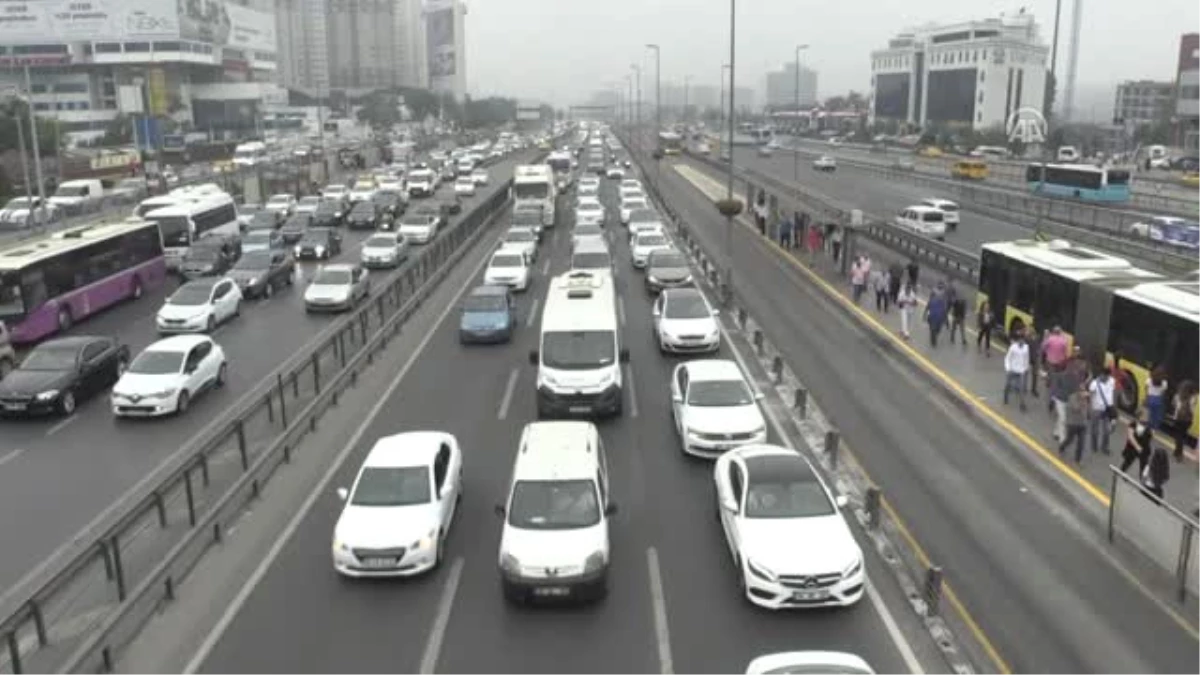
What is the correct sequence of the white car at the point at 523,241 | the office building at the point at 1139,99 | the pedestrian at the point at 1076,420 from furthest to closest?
the office building at the point at 1139,99, the white car at the point at 523,241, the pedestrian at the point at 1076,420

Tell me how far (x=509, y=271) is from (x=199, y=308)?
35.0 feet

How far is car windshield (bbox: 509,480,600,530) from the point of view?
12953 mm

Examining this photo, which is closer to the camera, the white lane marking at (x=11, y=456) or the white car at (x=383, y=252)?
the white lane marking at (x=11, y=456)

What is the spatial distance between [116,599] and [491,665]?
16.5 feet

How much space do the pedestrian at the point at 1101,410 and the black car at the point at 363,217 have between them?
45544 millimetres

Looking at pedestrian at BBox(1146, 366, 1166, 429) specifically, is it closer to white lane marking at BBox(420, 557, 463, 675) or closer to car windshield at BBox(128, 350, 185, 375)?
white lane marking at BBox(420, 557, 463, 675)

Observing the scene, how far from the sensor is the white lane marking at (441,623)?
1126 cm

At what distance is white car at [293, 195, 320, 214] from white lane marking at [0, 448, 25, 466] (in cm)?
3671

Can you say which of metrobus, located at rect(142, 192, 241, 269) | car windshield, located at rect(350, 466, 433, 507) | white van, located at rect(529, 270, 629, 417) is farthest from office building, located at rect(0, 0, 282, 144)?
car windshield, located at rect(350, 466, 433, 507)

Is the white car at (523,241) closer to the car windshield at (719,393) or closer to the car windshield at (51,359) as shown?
the car windshield at (51,359)

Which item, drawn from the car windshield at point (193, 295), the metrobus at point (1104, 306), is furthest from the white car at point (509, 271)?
the metrobus at point (1104, 306)

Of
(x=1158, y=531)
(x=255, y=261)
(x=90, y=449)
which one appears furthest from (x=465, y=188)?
(x=1158, y=531)

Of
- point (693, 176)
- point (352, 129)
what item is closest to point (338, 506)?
point (693, 176)

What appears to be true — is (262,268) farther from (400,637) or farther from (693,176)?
(693,176)
